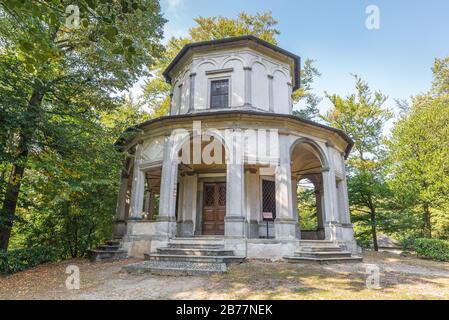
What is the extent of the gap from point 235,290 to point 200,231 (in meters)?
7.44

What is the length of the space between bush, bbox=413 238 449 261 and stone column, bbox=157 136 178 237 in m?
12.0

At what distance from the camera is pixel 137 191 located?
12.0m

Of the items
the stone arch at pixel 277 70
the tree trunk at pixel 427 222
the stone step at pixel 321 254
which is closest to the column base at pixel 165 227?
the stone step at pixel 321 254

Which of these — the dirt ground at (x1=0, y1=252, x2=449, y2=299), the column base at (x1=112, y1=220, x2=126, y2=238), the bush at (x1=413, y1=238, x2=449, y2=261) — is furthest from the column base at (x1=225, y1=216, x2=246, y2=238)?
the bush at (x1=413, y1=238, x2=449, y2=261)

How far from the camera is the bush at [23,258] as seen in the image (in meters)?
8.41

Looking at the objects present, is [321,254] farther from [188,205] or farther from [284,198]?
[188,205]

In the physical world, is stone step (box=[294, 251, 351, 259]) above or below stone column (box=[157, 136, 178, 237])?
below

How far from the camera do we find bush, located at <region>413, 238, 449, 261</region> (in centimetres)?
1240

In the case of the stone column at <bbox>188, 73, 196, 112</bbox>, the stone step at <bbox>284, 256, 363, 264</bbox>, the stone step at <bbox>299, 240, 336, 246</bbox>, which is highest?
the stone column at <bbox>188, 73, 196, 112</bbox>

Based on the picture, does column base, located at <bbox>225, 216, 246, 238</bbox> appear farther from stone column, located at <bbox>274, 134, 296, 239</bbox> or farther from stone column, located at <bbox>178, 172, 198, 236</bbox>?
stone column, located at <bbox>178, 172, 198, 236</bbox>

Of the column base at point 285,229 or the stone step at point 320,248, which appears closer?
the stone step at point 320,248

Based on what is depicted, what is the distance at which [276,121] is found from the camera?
434 inches

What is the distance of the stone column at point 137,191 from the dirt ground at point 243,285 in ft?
11.3

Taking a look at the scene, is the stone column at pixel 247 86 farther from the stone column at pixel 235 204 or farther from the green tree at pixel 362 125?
the green tree at pixel 362 125
